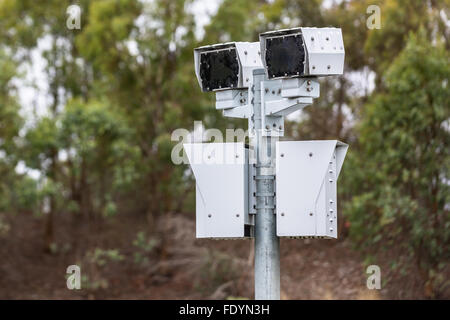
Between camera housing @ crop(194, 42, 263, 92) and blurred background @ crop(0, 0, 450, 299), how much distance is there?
9.44m

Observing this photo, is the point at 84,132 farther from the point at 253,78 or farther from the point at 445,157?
the point at 253,78

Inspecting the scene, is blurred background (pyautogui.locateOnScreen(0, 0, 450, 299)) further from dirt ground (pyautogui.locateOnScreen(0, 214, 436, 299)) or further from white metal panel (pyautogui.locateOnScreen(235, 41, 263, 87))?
white metal panel (pyautogui.locateOnScreen(235, 41, 263, 87))

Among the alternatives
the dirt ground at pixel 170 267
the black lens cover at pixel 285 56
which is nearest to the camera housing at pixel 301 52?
the black lens cover at pixel 285 56

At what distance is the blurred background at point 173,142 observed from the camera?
49.7ft

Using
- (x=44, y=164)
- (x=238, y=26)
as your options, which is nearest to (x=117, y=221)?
(x=44, y=164)

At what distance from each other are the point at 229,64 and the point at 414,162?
9933 millimetres

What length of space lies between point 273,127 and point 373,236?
36.2ft

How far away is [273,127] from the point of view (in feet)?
17.9

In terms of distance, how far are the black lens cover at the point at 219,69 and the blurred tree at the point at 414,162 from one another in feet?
30.3

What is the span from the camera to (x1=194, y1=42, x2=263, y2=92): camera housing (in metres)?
5.61

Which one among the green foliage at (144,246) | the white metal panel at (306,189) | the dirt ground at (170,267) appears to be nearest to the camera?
the white metal panel at (306,189)

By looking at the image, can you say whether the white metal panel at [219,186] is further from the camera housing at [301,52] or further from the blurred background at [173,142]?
the blurred background at [173,142]

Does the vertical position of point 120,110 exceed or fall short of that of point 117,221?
it exceeds it

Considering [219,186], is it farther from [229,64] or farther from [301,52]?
[301,52]
